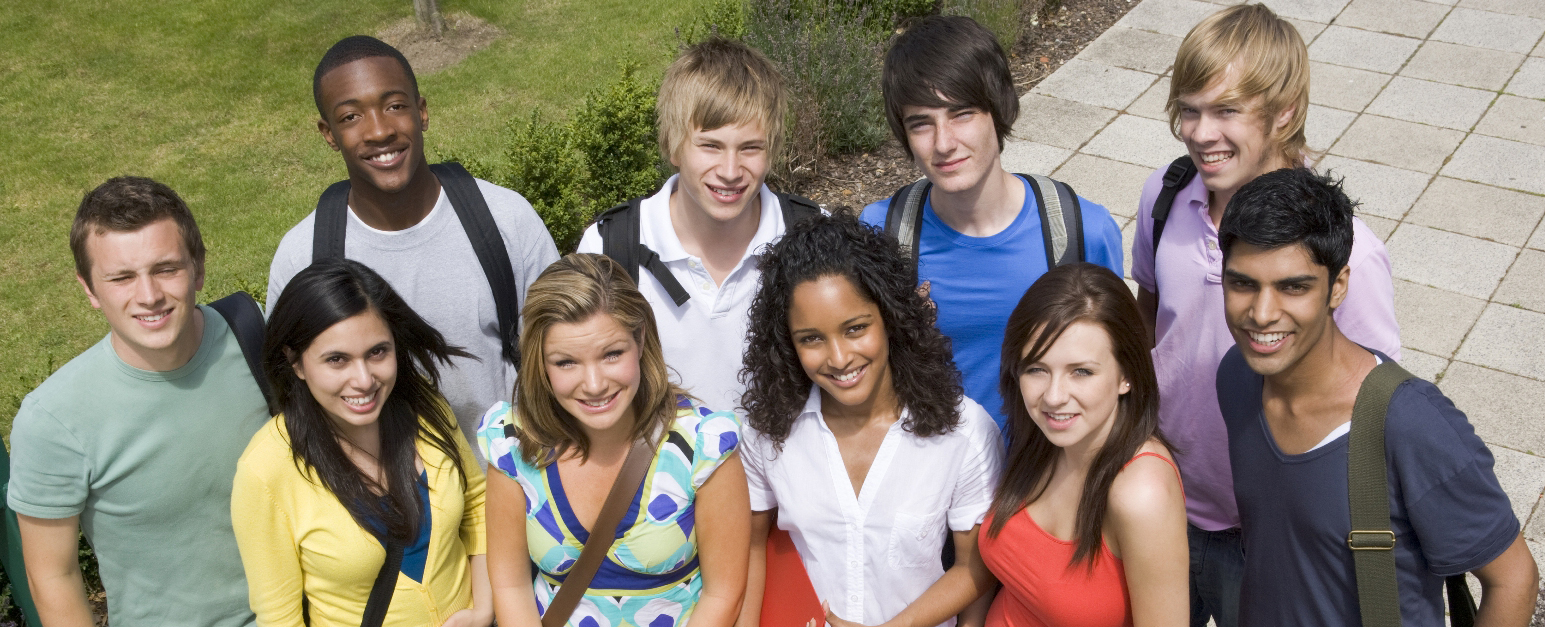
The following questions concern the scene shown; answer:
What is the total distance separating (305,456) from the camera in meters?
2.75

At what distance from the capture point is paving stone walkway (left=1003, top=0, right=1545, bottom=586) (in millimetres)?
5363

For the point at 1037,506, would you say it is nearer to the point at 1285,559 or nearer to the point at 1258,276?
the point at 1285,559

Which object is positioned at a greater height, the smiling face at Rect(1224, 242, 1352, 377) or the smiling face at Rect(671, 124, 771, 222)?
the smiling face at Rect(671, 124, 771, 222)

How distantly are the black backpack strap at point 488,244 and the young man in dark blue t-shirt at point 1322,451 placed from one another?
6.85ft

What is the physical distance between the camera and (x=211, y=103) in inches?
350

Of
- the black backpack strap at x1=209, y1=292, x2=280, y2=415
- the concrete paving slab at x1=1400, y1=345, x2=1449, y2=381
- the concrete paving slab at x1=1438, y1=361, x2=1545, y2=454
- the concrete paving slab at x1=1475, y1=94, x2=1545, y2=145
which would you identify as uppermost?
the black backpack strap at x1=209, y1=292, x2=280, y2=415

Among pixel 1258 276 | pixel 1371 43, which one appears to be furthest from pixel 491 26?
pixel 1258 276

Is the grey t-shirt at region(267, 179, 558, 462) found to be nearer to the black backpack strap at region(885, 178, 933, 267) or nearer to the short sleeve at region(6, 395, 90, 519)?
the short sleeve at region(6, 395, 90, 519)

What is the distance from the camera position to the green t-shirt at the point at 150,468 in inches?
105

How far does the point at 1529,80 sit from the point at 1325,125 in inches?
68.0

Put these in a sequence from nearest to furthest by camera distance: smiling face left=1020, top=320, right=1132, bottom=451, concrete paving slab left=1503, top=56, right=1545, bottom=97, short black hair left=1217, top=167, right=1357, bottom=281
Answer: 1. short black hair left=1217, top=167, right=1357, bottom=281
2. smiling face left=1020, top=320, right=1132, bottom=451
3. concrete paving slab left=1503, top=56, right=1545, bottom=97

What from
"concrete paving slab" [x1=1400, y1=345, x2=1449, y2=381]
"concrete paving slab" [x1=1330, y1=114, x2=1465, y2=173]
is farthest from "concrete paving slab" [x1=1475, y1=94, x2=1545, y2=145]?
"concrete paving slab" [x1=1400, y1=345, x2=1449, y2=381]

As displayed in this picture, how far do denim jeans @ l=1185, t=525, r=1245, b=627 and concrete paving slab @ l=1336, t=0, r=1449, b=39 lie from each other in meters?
7.12

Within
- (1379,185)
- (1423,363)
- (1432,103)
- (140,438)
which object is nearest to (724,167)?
(140,438)
